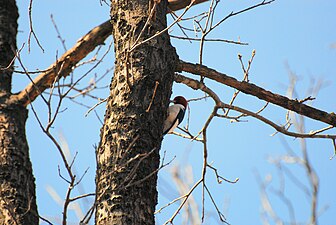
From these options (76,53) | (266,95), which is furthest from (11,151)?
(266,95)

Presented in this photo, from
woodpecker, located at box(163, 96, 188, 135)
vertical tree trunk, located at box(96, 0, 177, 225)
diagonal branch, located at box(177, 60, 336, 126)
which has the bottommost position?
vertical tree trunk, located at box(96, 0, 177, 225)

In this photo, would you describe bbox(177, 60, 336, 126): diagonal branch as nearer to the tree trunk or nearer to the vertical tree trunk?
the vertical tree trunk

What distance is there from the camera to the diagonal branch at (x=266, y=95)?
376 centimetres

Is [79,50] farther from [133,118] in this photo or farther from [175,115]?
[133,118]

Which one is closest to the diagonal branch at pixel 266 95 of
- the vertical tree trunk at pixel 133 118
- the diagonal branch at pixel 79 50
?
the vertical tree trunk at pixel 133 118

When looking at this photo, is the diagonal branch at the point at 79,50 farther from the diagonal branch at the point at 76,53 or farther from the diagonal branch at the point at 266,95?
the diagonal branch at the point at 266,95

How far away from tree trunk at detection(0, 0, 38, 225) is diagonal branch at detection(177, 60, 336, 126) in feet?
4.11

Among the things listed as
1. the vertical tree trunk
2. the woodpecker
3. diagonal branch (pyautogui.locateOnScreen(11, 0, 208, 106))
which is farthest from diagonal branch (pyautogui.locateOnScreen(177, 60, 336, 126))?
diagonal branch (pyautogui.locateOnScreen(11, 0, 208, 106))

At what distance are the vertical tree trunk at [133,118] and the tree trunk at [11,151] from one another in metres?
0.87

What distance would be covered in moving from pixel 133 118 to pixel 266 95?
106 cm

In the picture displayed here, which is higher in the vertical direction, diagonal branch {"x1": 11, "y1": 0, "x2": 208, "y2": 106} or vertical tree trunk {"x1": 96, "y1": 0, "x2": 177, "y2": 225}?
diagonal branch {"x1": 11, "y1": 0, "x2": 208, "y2": 106}

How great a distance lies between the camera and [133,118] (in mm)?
3160

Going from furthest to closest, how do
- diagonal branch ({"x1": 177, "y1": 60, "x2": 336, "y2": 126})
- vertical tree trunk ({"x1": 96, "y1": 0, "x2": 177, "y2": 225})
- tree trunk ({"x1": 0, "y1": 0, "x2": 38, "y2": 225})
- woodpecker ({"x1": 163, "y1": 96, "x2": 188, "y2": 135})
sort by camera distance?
1. woodpecker ({"x1": 163, "y1": 96, "x2": 188, "y2": 135})
2. tree trunk ({"x1": 0, "y1": 0, "x2": 38, "y2": 225})
3. diagonal branch ({"x1": 177, "y1": 60, "x2": 336, "y2": 126})
4. vertical tree trunk ({"x1": 96, "y1": 0, "x2": 177, "y2": 225})

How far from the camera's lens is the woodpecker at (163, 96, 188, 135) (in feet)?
15.1
